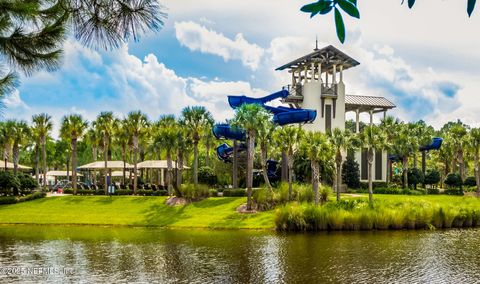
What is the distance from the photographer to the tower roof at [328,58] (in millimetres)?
68812

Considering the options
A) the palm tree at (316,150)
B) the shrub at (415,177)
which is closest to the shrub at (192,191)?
the palm tree at (316,150)

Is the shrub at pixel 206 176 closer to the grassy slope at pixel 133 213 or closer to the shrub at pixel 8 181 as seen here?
the grassy slope at pixel 133 213

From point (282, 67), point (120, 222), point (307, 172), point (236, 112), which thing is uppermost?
point (282, 67)

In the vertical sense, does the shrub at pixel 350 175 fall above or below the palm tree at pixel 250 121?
below

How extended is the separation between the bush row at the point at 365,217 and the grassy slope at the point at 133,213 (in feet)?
7.64

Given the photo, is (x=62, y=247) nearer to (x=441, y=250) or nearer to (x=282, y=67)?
(x=441, y=250)

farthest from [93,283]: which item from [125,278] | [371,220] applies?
[371,220]

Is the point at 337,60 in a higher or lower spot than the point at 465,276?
higher

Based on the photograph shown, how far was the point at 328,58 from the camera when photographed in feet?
228

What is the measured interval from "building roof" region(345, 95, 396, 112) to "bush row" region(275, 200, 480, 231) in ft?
112

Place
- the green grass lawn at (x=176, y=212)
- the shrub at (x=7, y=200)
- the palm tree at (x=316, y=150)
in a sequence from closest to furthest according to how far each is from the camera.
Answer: the green grass lawn at (x=176, y=212)
the palm tree at (x=316, y=150)
the shrub at (x=7, y=200)

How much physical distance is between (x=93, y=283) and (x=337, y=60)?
55.1 meters

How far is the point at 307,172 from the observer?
181ft

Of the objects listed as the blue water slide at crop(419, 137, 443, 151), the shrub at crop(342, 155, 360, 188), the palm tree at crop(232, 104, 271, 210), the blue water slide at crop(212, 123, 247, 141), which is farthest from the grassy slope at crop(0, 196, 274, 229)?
the blue water slide at crop(419, 137, 443, 151)
